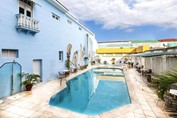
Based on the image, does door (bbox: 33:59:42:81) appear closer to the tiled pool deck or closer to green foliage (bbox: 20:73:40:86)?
green foliage (bbox: 20:73:40:86)

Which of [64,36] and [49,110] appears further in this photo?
[64,36]

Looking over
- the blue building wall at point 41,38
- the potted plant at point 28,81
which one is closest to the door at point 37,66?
the blue building wall at point 41,38

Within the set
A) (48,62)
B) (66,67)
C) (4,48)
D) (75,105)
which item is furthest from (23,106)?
(66,67)

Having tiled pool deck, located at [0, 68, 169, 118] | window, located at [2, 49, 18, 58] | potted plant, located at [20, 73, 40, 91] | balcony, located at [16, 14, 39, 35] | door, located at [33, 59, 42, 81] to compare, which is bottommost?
tiled pool deck, located at [0, 68, 169, 118]

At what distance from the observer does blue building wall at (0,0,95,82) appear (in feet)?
29.2

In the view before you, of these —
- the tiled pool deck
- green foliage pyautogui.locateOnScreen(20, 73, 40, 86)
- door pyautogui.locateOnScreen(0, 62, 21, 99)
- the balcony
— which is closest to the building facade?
the balcony

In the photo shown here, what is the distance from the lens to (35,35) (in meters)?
11.6

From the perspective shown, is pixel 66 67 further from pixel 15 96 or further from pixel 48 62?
pixel 15 96

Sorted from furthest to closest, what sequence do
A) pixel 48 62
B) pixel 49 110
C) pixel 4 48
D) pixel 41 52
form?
1. pixel 48 62
2. pixel 41 52
3. pixel 4 48
4. pixel 49 110

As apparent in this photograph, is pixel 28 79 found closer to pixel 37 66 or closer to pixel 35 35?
pixel 37 66

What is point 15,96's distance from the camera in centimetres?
890

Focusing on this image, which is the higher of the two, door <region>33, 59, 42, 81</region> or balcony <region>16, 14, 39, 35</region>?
balcony <region>16, 14, 39, 35</region>

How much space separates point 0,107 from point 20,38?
473 cm

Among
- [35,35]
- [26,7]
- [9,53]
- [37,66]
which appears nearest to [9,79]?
[9,53]
